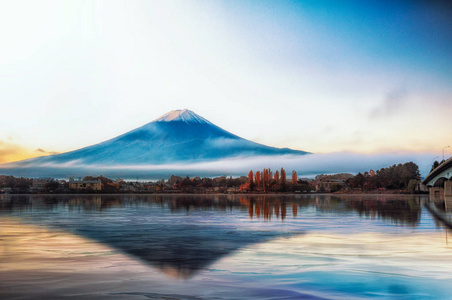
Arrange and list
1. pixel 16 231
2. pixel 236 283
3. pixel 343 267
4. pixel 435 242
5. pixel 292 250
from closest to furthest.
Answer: pixel 236 283 → pixel 343 267 → pixel 292 250 → pixel 435 242 → pixel 16 231

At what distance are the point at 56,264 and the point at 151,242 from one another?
7737 mm

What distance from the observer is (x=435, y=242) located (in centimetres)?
2453

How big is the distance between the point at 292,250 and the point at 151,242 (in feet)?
23.6

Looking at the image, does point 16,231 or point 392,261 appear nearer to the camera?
point 392,261

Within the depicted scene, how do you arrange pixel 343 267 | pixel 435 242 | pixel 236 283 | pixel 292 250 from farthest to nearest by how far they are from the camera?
pixel 435 242 < pixel 292 250 < pixel 343 267 < pixel 236 283

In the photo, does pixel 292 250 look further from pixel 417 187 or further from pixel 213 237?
pixel 417 187

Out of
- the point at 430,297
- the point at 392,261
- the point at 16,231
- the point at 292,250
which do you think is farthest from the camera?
the point at 16,231

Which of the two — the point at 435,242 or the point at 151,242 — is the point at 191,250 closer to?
the point at 151,242

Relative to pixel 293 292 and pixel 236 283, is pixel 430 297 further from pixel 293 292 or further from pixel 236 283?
pixel 236 283

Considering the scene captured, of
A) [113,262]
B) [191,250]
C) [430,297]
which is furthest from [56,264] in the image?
[430,297]

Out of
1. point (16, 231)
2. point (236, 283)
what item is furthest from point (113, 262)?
point (16, 231)

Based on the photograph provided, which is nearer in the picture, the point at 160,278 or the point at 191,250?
the point at 160,278

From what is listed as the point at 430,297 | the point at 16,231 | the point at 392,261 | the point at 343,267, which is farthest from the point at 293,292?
the point at 16,231

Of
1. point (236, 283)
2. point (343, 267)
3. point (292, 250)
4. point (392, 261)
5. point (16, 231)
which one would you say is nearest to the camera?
point (236, 283)
